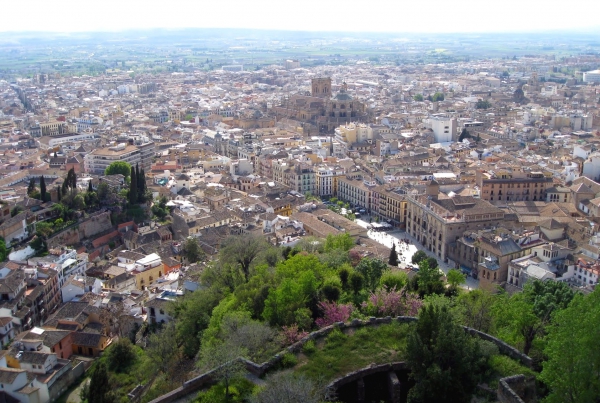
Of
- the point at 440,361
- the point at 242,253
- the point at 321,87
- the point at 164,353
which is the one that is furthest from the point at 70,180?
the point at 321,87

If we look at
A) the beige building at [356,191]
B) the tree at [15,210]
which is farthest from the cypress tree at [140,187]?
the beige building at [356,191]

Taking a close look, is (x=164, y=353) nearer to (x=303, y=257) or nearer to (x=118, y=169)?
(x=303, y=257)

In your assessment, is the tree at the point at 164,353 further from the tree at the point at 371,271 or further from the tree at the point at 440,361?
the tree at the point at 440,361

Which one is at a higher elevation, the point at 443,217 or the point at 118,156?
the point at 118,156

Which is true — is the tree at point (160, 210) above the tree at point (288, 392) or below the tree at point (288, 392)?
below

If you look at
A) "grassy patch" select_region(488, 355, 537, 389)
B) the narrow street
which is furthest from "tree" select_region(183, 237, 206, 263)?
"grassy patch" select_region(488, 355, 537, 389)

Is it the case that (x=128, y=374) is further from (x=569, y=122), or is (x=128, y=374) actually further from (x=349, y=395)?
(x=569, y=122)
